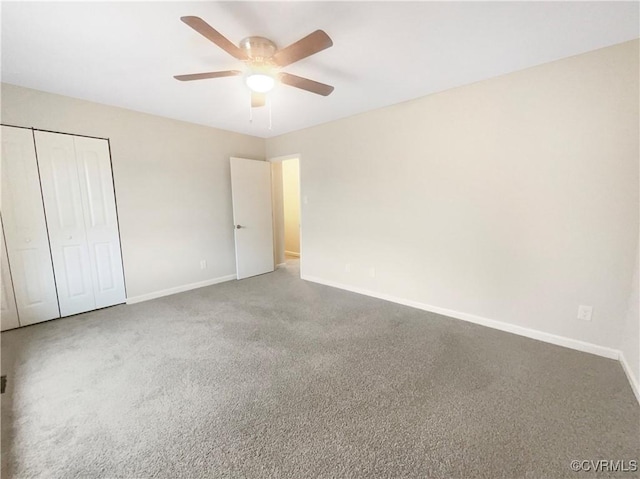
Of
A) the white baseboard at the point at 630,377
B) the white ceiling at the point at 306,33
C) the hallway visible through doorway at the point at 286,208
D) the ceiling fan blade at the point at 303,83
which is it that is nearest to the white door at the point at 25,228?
the white ceiling at the point at 306,33

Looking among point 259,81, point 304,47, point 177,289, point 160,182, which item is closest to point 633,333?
point 304,47

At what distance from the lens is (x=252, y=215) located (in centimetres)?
448

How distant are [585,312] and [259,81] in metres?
3.18

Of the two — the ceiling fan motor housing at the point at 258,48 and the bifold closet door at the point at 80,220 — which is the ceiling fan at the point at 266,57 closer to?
the ceiling fan motor housing at the point at 258,48

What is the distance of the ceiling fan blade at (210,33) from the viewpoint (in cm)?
132

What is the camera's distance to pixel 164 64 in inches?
85.0

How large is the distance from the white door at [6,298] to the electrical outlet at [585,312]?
17.1 feet

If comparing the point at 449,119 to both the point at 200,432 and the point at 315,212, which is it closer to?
the point at 315,212

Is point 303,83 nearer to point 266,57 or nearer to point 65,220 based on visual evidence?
point 266,57

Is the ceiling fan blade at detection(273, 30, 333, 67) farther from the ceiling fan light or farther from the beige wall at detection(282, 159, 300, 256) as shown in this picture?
the beige wall at detection(282, 159, 300, 256)

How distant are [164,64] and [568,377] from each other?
3.90m

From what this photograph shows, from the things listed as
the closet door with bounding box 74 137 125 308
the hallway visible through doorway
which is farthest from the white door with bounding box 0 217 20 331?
the hallway visible through doorway

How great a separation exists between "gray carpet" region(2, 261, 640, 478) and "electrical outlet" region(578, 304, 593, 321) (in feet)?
0.97

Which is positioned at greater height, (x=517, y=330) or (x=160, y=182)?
(x=160, y=182)
